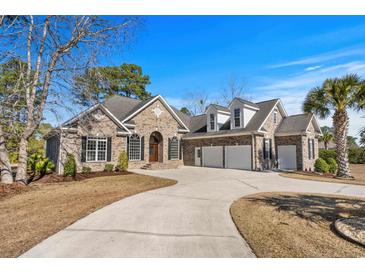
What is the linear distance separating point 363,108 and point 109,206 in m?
16.9

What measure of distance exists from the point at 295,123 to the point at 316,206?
596 inches

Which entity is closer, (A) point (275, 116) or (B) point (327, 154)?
(A) point (275, 116)

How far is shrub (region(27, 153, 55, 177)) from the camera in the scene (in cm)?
1319

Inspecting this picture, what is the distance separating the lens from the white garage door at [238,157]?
702 inches

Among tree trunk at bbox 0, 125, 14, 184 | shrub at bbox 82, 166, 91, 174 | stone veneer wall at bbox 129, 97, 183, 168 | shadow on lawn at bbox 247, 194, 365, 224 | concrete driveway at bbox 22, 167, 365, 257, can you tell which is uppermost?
stone veneer wall at bbox 129, 97, 183, 168

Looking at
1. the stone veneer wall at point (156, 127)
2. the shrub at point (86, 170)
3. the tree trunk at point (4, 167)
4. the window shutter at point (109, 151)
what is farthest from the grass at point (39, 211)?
the stone veneer wall at point (156, 127)

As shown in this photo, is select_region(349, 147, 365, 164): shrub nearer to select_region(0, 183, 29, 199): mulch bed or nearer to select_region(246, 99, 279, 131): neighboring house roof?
select_region(246, 99, 279, 131): neighboring house roof

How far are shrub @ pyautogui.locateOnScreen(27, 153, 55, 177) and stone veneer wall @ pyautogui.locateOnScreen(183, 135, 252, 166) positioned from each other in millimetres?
12893

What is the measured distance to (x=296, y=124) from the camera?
19.4m

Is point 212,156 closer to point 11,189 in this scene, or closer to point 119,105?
point 119,105

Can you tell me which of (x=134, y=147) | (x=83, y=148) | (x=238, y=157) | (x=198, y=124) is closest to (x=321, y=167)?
(x=238, y=157)

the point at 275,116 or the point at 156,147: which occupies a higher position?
the point at 275,116

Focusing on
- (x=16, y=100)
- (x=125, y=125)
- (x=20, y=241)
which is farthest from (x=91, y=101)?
(x=20, y=241)

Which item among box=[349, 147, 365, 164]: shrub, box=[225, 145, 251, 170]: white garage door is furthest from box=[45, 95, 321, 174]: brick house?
box=[349, 147, 365, 164]: shrub
